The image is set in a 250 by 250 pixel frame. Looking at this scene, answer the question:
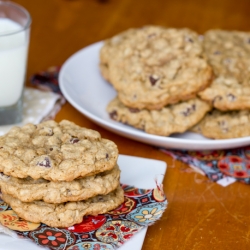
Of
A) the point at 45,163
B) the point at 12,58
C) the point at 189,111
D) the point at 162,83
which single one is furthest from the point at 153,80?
the point at 45,163

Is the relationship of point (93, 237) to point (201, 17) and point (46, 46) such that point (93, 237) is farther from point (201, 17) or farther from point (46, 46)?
point (201, 17)

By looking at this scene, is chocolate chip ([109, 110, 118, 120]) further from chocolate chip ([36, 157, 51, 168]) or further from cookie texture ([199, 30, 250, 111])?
chocolate chip ([36, 157, 51, 168])

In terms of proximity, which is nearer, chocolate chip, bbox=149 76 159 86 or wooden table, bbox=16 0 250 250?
wooden table, bbox=16 0 250 250

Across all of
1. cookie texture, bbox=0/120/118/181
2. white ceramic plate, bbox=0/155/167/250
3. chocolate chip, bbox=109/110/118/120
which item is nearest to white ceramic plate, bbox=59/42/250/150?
chocolate chip, bbox=109/110/118/120

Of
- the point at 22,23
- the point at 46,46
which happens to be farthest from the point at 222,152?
the point at 46,46

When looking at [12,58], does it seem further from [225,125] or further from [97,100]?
[225,125]

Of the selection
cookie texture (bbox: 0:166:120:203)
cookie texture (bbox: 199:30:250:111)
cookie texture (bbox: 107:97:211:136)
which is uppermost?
cookie texture (bbox: 199:30:250:111)
